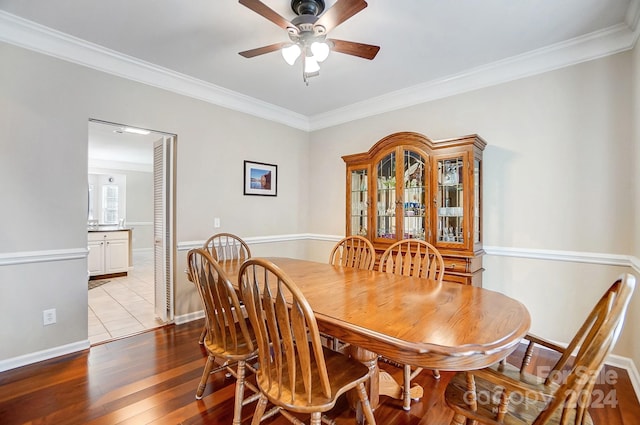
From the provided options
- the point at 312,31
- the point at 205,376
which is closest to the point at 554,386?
the point at 205,376

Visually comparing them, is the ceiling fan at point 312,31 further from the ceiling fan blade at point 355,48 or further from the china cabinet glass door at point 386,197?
the china cabinet glass door at point 386,197

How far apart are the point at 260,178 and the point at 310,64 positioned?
2003mm

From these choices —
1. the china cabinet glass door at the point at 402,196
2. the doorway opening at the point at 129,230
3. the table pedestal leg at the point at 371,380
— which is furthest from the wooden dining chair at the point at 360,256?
the doorway opening at the point at 129,230

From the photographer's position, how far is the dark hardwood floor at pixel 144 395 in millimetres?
1716

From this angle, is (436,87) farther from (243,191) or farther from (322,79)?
(243,191)

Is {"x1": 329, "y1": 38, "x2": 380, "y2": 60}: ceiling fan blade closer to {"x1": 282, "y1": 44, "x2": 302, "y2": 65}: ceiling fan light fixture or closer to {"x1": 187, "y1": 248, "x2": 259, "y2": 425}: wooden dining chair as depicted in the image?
{"x1": 282, "y1": 44, "x2": 302, "y2": 65}: ceiling fan light fixture

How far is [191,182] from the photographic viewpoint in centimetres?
324

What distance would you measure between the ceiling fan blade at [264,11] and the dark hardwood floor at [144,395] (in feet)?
7.58

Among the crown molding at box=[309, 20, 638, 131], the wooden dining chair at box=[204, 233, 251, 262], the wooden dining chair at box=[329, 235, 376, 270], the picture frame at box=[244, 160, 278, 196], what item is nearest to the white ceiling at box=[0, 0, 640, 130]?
the crown molding at box=[309, 20, 638, 131]

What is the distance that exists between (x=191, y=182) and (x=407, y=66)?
2507 mm

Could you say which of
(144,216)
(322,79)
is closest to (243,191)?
(322,79)

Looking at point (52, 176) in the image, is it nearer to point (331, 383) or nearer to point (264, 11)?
point (264, 11)

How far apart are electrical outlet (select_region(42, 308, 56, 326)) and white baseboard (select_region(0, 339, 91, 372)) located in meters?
0.21

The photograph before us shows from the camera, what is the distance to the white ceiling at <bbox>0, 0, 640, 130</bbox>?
2.06 m
